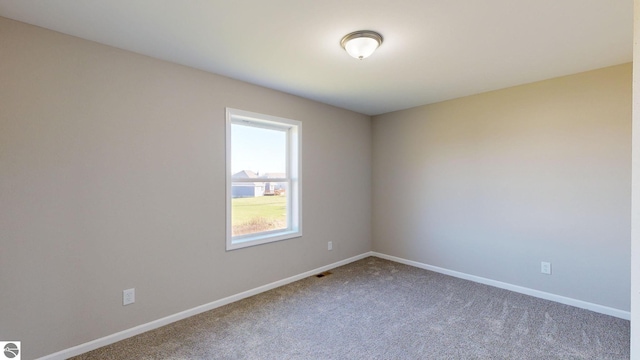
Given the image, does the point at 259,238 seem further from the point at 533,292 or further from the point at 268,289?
the point at 533,292

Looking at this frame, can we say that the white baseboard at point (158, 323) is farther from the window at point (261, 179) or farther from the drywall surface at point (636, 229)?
the drywall surface at point (636, 229)

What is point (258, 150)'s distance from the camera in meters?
3.52

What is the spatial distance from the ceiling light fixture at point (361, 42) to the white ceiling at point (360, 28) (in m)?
0.05

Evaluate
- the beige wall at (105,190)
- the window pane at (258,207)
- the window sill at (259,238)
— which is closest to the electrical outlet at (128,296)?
the beige wall at (105,190)

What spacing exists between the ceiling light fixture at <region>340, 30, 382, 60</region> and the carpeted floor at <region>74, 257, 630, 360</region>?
233 cm

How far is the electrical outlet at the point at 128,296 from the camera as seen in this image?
2.38 m

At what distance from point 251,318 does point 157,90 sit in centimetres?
228

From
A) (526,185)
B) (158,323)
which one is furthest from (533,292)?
(158,323)

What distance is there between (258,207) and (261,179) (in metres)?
0.35

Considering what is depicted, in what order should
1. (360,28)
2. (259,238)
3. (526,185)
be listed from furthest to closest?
(259,238), (526,185), (360,28)

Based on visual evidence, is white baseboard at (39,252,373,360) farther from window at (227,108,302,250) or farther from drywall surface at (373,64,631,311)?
drywall surface at (373,64,631,311)

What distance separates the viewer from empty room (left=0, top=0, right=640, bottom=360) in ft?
6.47

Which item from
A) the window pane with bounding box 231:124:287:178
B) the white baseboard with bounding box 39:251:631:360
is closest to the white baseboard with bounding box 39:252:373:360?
the white baseboard with bounding box 39:251:631:360

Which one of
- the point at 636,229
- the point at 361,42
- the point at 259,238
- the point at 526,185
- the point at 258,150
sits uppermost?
the point at 361,42
